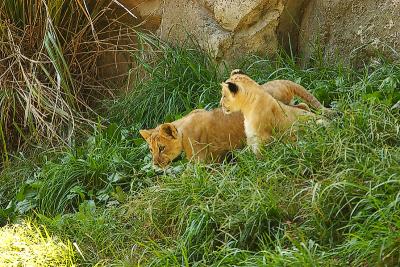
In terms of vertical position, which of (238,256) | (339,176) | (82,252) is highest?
(339,176)

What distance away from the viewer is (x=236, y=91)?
6027 mm

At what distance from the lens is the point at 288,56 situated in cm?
771

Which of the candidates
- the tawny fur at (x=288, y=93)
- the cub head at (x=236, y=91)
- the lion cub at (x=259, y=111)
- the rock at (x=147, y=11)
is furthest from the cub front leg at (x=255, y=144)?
the rock at (x=147, y=11)

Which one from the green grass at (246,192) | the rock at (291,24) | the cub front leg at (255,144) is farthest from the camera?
the rock at (291,24)

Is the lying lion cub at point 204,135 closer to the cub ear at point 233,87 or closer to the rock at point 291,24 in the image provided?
the cub ear at point 233,87

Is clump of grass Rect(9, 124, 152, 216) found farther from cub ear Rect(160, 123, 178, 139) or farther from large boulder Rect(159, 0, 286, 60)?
large boulder Rect(159, 0, 286, 60)

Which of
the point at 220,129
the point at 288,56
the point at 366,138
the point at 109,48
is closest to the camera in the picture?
the point at 366,138

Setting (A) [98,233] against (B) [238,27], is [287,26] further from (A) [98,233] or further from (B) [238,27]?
(A) [98,233]

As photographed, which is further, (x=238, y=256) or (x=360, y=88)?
(x=360, y=88)

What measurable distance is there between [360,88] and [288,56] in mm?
1382

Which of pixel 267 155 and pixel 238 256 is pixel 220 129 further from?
pixel 238 256

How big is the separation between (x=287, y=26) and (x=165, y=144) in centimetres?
217

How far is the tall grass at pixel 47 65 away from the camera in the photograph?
7945mm

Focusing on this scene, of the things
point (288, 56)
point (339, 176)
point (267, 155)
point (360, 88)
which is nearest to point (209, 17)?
point (288, 56)
